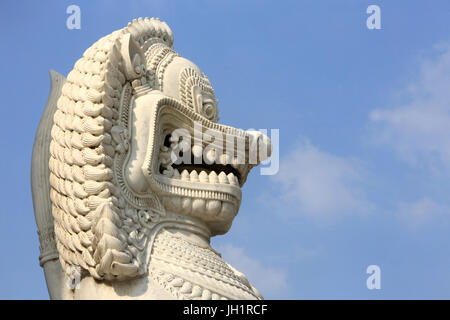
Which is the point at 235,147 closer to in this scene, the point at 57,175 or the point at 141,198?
the point at 141,198

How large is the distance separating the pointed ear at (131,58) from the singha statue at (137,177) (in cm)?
1

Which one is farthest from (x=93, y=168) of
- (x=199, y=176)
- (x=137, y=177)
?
(x=199, y=176)

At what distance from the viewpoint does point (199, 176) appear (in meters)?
8.22

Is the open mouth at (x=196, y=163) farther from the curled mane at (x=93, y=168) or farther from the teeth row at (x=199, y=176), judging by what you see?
the curled mane at (x=93, y=168)

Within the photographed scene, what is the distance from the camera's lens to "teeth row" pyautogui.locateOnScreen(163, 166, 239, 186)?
819 cm

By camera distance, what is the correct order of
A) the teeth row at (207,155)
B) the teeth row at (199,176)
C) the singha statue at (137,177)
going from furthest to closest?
the teeth row at (207,155), the teeth row at (199,176), the singha statue at (137,177)

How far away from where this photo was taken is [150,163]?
7.91 m

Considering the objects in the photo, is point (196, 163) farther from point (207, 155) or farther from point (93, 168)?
point (93, 168)

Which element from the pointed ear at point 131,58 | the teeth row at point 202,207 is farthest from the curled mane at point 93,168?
the teeth row at point 202,207

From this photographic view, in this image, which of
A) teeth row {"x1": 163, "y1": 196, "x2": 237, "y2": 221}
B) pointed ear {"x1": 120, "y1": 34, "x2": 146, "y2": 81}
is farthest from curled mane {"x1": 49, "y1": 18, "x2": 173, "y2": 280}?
teeth row {"x1": 163, "y1": 196, "x2": 237, "y2": 221}

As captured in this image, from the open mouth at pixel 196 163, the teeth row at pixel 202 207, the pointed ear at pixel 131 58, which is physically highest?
the pointed ear at pixel 131 58

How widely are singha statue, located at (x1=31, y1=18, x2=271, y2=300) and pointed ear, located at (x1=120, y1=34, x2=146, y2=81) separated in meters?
0.01

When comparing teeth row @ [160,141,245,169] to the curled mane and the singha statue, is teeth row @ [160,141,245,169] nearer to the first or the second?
the singha statue

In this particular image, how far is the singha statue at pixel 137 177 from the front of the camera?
7.48m
